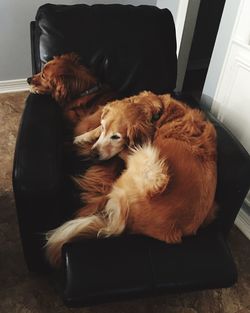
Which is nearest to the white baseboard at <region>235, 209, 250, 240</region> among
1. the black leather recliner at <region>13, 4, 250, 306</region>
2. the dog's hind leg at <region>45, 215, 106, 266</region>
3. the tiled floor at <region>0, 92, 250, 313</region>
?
the tiled floor at <region>0, 92, 250, 313</region>

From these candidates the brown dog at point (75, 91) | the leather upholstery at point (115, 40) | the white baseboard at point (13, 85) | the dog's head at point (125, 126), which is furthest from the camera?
the white baseboard at point (13, 85)

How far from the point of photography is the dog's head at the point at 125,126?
1.21m

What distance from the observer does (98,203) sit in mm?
1146

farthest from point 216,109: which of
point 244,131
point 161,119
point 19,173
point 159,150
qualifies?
point 19,173

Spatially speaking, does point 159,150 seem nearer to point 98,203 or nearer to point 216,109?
point 98,203

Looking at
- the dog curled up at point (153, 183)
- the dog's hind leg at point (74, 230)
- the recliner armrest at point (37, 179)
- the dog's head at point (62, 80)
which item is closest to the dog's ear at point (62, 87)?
the dog's head at point (62, 80)

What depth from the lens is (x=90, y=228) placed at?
1.10 metres

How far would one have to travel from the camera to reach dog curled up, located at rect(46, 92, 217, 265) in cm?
109

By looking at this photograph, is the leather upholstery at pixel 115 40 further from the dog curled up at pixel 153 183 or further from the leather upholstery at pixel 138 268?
the leather upholstery at pixel 138 268

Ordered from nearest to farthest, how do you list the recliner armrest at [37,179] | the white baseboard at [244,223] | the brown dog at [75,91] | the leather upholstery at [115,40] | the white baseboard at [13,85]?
the recliner armrest at [37,179]
the brown dog at [75,91]
the leather upholstery at [115,40]
the white baseboard at [244,223]
the white baseboard at [13,85]

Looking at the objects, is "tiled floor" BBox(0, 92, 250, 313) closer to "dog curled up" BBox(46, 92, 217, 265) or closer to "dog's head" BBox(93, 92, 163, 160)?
"dog curled up" BBox(46, 92, 217, 265)

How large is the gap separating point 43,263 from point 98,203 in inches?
13.8

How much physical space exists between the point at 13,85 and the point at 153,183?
177cm

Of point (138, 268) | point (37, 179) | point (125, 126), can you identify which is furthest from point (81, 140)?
point (138, 268)
